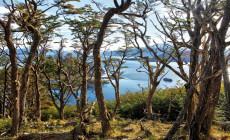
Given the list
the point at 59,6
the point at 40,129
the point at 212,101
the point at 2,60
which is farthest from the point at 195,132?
the point at 2,60

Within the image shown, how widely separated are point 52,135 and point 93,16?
393 centimetres

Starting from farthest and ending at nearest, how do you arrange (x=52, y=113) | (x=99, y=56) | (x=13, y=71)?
(x=52, y=113)
(x=99, y=56)
(x=13, y=71)

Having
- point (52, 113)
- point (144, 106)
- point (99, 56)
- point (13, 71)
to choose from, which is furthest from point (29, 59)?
point (52, 113)

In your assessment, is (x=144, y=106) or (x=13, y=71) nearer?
(x=13, y=71)

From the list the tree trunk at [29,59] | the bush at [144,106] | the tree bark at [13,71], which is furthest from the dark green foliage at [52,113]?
the tree bark at [13,71]

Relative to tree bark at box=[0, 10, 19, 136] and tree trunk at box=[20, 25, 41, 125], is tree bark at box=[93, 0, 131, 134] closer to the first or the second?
tree trunk at box=[20, 25, 41, 125]

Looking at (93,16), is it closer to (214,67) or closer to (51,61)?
(51,61)

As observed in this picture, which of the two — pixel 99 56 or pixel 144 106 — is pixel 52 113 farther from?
pixel 99 56

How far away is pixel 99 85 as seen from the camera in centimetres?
394

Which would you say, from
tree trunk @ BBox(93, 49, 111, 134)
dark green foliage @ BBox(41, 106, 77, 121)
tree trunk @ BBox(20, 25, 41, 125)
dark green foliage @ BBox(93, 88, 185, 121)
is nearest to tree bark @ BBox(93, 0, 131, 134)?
tree trunk @ BBox(93, 49, 111, 134)

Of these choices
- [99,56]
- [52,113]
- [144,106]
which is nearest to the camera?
[99,56]

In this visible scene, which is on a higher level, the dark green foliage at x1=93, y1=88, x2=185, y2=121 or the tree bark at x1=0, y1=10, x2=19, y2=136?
the tree bark at x1=0, y1=10, x2=19, y2=136

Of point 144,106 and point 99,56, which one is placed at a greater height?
point 99,56

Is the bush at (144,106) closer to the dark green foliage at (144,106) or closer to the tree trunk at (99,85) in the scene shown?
the dark green foliage at (144,106)
